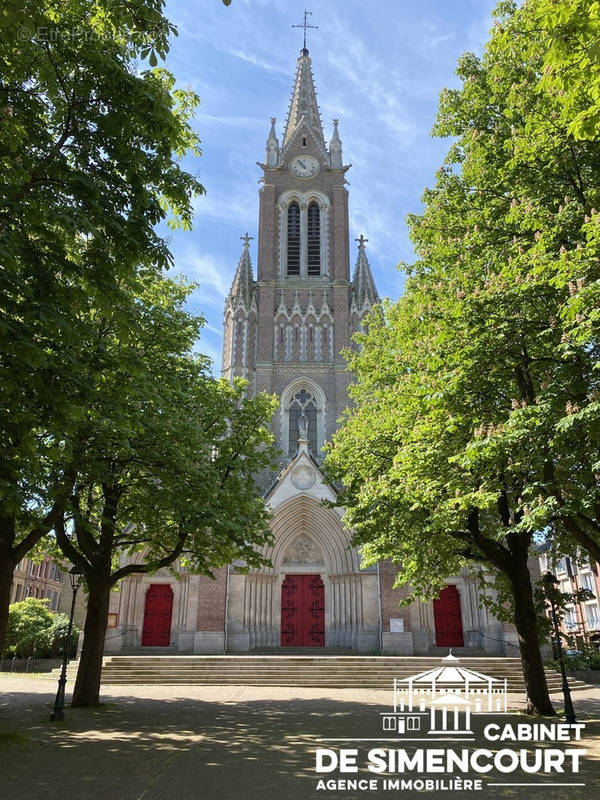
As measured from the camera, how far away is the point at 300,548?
28.2 metres

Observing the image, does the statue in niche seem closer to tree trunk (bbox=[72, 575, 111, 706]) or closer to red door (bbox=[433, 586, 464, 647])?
red door (bbox=[433, 586, 464, 647])

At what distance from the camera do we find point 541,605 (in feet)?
40.8

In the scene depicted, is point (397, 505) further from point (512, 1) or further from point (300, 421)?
point (300, 421)

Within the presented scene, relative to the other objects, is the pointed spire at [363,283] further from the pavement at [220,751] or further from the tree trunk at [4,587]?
the tree trunk at [4,587]

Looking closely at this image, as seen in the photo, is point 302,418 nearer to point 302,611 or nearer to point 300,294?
point 300,294

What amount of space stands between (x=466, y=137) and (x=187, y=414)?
860cm

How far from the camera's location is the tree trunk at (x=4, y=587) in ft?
33.4

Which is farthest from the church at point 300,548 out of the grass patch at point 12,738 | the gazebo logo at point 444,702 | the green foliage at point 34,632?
the grass patch at point 12,738

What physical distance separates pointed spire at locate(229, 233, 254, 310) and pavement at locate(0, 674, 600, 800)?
2446cm

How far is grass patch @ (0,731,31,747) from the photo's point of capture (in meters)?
8.95

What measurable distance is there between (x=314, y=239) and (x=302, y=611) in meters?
23.1

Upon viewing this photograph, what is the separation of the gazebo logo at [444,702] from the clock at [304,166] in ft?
105

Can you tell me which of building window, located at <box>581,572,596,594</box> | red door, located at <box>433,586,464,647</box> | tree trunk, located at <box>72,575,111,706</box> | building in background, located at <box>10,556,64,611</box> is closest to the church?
red door, located at <box>433,586,464,647</box>

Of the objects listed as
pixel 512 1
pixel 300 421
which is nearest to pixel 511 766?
pixel 512 1
